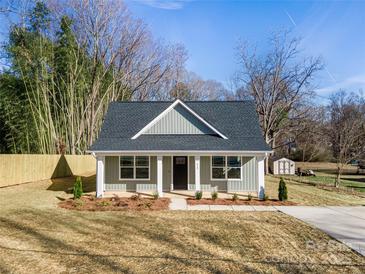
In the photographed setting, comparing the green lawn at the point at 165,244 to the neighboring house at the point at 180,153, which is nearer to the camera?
the green lawn at the point at 165,244

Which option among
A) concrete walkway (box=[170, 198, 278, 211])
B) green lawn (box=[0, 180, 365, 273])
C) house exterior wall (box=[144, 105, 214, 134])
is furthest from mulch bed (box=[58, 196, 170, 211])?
house exterior wall (box=[144, 105, 214, 134])

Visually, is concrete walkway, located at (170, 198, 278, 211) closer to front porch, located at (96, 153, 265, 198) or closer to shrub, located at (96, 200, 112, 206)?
shrub, located at (96, 200, 112, 206)

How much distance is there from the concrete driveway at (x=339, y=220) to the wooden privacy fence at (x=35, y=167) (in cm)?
1454

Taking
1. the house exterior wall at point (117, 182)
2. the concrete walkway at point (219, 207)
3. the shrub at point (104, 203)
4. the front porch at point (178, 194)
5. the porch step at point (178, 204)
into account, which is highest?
the house exterior wall at point (117, 182)

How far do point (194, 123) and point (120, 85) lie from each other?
20.4 meters

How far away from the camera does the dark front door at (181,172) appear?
620 inches

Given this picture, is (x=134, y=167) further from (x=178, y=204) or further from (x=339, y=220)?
(x=339, y=220)

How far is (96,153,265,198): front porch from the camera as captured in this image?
49.8 ft

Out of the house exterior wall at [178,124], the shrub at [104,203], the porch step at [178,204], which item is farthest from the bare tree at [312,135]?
the shrub at [104,203]

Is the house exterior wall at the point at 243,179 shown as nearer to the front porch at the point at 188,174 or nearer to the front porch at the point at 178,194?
the front porch at the point at 188,174

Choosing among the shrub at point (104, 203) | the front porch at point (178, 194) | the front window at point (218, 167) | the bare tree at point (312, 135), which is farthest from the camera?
the bare tree at point (312, 135)

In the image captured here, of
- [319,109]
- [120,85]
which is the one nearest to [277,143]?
[319,109]

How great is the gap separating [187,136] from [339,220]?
8226 mm

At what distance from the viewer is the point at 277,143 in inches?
1649
